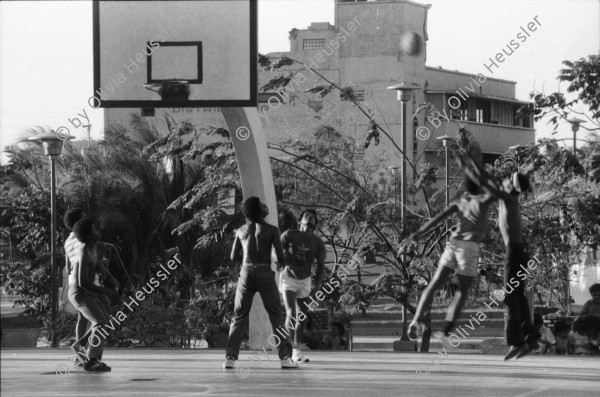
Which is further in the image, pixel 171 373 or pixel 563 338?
pixel 563 338

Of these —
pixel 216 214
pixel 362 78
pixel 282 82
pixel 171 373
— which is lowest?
pixel 171 373

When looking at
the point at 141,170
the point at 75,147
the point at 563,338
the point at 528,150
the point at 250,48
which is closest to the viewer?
the point at 528,150

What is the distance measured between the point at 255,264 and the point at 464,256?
285 inches

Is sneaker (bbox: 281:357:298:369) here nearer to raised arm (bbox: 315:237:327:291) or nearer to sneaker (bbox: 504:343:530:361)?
raised arm (bbox: 315:237:327:291)

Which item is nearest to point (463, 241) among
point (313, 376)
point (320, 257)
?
point (313, 376)

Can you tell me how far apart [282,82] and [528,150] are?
5244mm

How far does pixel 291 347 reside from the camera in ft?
46.8

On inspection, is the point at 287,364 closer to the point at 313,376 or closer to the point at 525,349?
the point at 313,376

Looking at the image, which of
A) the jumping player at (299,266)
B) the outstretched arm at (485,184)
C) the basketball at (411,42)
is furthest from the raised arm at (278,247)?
the outstretched arm at (485,184)

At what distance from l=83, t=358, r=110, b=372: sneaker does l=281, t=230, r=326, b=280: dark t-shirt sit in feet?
7.42

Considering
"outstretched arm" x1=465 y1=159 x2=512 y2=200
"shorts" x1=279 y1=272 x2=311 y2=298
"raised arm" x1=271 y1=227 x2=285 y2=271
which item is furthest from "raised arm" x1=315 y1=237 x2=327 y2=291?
"outstretched arm" x1=465 y1=159 x2=512 y2=200

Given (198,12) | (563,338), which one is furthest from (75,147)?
(198,12)

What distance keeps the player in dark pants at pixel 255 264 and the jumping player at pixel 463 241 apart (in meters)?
6.45

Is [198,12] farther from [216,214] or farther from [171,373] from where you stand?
[216,214]
